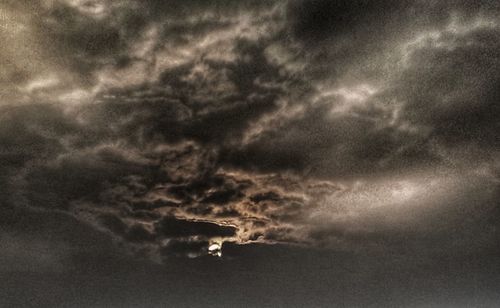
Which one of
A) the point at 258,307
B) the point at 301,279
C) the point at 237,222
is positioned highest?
the point at 237,222

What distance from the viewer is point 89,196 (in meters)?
16.8

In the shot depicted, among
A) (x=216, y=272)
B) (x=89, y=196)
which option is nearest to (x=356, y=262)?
(x=216, y=272)

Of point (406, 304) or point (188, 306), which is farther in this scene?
point (406, 304)

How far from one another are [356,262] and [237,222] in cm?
1347

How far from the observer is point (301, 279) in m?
32.4

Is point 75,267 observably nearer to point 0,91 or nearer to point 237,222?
point 237,222

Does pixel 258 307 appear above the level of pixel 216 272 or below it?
below

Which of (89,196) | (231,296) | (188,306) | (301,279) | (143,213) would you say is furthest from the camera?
(188,306)

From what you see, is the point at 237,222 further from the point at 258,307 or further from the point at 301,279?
the point at 258,307

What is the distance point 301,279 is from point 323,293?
7.83 metres

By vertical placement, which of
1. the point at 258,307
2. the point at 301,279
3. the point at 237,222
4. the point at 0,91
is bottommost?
the point at 258,307

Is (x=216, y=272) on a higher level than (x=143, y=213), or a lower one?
lower

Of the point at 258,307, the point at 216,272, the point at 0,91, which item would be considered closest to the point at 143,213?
the point at 0,91

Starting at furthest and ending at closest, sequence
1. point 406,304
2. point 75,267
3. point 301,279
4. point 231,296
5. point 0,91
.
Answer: point 406,304
point 231,296
point 301,279
point 75,267
point 0,91
